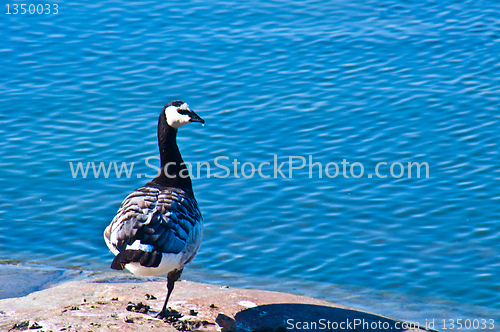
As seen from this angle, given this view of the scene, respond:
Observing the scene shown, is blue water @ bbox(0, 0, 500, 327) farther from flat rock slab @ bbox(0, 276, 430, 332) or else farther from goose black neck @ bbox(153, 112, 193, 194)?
goose black neck @ bbox(153, 112, 193, 194)

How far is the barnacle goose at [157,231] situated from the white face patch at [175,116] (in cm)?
75

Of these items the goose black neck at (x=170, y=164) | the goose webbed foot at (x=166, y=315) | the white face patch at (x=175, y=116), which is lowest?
the goose webbed foot at (x=166, y=315)

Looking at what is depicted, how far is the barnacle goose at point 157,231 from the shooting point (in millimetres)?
6215

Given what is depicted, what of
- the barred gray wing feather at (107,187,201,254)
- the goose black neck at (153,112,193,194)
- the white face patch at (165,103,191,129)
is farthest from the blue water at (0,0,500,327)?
the white face patch at (165,103,191,129)

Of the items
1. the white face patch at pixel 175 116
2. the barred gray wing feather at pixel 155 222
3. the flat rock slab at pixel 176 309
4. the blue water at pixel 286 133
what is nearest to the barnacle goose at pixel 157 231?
the barred gray wing feather at pixel 155 222

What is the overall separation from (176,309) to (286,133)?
6233 millimetres

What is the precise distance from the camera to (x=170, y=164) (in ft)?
25.8

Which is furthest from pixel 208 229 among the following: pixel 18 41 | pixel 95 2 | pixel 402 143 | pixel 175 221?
pixel 95 2

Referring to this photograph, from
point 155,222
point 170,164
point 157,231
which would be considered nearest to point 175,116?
point 170,164

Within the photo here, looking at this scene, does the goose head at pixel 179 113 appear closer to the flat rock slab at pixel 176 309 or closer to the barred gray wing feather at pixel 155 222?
the barred gray wing feather at pixel 155 222

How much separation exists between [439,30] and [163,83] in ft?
25.5

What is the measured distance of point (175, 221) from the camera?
6656 millimetres

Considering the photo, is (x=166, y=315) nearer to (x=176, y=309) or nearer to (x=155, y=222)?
(x=176, y=309)

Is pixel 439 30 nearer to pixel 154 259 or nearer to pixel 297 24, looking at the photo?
pixel 297 24
